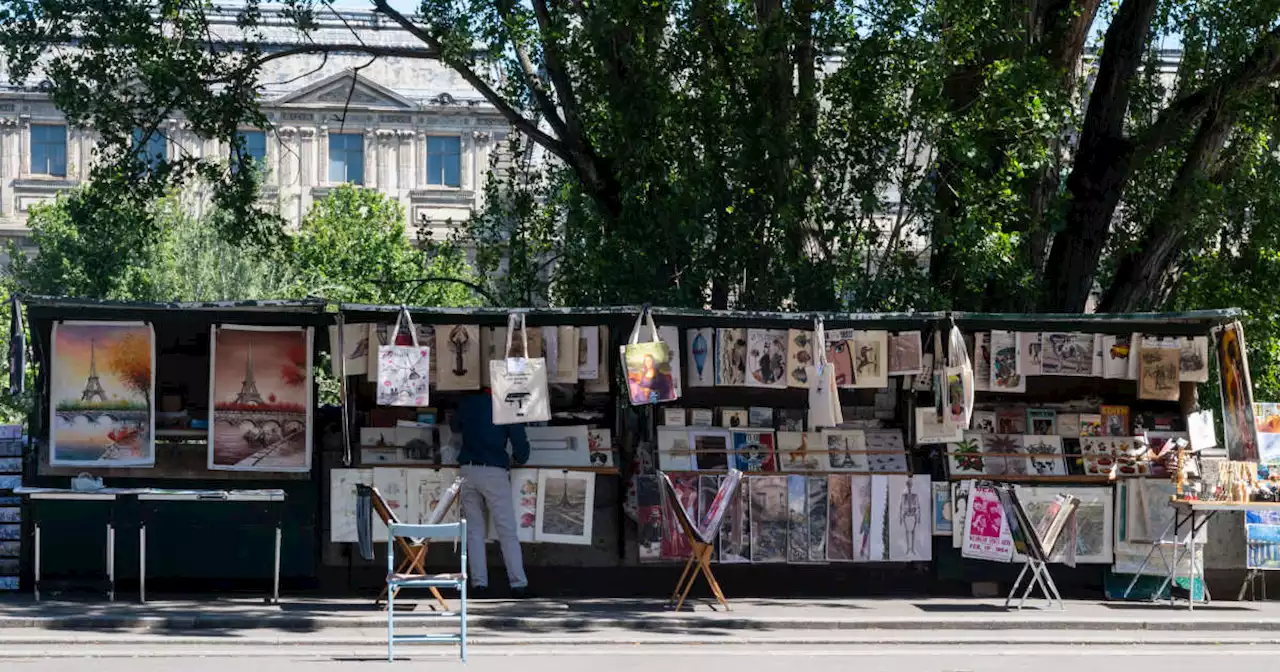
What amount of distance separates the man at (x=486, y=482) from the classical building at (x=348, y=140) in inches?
2138

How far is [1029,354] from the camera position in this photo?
50.9ft

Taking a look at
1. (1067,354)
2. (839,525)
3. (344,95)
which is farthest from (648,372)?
(344,95)

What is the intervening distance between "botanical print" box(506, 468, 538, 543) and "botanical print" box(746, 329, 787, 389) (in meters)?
2.02

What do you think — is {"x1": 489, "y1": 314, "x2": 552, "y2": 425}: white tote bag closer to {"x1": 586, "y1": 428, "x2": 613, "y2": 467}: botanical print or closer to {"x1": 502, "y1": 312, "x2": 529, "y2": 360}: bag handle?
{"x1": 502, "y1": 312, "x2": 529, "y2": 360}: bag handle

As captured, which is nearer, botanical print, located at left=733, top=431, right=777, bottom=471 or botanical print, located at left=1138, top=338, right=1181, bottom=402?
botanical print, located at left=733, top=431, right=777, bottom=471

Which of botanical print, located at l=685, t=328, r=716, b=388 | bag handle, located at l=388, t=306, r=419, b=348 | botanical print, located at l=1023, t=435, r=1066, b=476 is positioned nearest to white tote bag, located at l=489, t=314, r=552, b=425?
bag handle, located at l=388, t=306, r=419, b=348

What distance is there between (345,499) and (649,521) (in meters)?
2.49

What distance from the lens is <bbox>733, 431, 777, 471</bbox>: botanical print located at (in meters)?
15.3

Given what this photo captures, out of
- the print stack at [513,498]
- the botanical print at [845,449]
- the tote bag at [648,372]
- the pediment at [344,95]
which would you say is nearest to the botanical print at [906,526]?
the botanical print at [845,449]

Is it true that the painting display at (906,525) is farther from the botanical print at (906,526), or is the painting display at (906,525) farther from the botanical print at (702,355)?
the botanical print at (702,355)

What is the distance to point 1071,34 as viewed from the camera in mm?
19391

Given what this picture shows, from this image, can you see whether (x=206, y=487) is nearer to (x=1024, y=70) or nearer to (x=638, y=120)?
(x=638, y=120)

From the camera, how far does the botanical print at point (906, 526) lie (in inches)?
600
